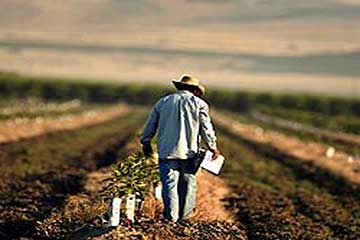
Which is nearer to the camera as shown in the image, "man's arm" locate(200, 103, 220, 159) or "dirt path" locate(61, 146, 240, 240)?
"dirt path" locate(61, 146, 240, 240)

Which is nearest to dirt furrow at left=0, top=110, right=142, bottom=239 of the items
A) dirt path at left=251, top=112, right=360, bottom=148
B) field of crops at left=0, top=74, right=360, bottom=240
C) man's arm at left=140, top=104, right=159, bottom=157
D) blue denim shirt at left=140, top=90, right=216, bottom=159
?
field of crops at left=0, top=74, right=360, bottom=240

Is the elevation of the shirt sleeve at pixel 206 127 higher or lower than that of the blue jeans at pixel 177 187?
higher

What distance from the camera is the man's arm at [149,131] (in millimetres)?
11398

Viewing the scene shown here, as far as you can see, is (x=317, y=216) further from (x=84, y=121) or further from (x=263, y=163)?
(x=84, y=121)

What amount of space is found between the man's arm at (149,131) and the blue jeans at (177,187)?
22cm

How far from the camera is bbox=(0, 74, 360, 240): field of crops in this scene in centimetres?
1127

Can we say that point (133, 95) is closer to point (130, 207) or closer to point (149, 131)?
point (149, 131)

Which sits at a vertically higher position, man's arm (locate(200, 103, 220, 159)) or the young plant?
man's arm (locate(200, 103, 220, 159))

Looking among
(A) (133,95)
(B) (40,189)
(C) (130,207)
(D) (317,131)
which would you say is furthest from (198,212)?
(A) (133,95)

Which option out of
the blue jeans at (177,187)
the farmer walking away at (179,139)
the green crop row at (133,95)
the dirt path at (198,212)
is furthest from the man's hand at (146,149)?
the green crop row at (133,95)

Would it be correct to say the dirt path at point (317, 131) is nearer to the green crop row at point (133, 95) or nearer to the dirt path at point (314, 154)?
the dirt path at point (314, 154)

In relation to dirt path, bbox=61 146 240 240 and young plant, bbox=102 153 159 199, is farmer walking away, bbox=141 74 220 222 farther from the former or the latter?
dirt path, bbox=61 146 240 240

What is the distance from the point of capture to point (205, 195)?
16531 millimetres

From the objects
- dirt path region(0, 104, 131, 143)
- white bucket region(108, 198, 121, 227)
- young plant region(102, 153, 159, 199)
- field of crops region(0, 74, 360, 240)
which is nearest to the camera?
white bucket region(108, 198, 121, 227)
